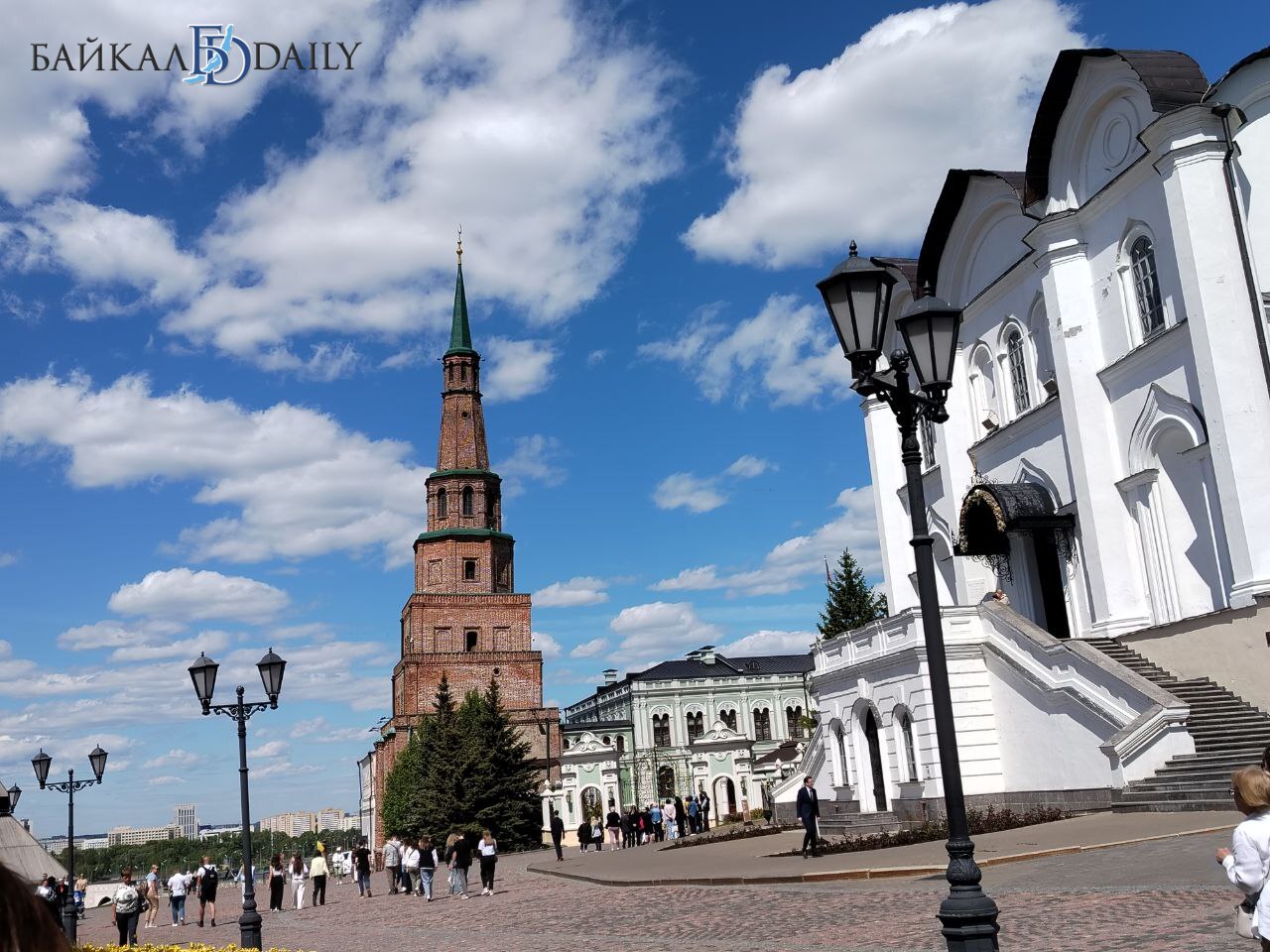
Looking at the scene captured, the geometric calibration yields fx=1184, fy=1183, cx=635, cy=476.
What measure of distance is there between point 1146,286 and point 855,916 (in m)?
17.3

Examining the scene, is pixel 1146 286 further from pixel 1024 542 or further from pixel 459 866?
pixel 459 866

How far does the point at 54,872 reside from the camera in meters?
43.4

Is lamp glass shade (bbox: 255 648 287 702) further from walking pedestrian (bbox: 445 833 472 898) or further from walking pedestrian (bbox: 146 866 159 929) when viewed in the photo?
walking pedestrian (bbox: 146 866 159 929)

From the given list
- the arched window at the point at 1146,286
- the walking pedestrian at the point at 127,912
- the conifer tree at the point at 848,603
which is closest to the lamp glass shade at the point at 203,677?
the walking pedestrian at the point at 127,912

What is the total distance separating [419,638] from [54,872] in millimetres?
37787

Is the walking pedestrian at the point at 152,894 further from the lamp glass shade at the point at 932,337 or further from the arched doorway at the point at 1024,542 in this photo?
the lamp glass shade at the point at 932,337

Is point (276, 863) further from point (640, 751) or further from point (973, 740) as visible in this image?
point (640, 751)

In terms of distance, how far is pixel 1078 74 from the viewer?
87.7ft

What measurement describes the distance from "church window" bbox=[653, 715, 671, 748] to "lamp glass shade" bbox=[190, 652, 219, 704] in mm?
74944

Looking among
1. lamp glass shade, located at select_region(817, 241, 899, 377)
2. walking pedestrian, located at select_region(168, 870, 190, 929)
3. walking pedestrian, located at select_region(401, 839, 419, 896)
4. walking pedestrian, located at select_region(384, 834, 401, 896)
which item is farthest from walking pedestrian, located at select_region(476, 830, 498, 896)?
lamp glass shade, located at select_region(817, 241, 899, 377)

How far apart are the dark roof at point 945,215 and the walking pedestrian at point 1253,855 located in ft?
84.2

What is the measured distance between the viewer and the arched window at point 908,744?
2609cm

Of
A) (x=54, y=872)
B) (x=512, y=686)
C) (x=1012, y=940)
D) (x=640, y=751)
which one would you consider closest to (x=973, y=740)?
(x=1012, y=940)

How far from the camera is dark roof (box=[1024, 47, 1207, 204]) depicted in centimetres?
2406
